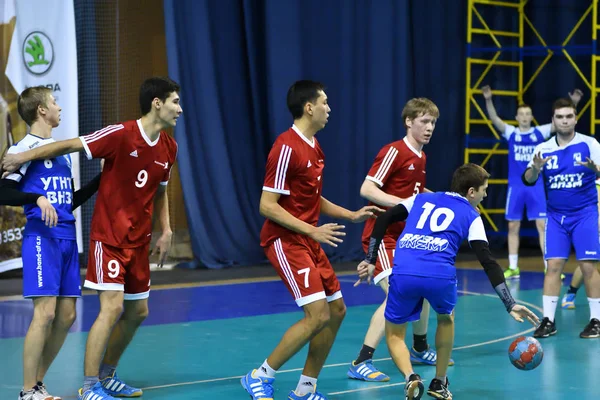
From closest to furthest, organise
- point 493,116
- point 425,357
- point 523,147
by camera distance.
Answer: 1. point 425,357
2. point 523,147
3. point 493,116

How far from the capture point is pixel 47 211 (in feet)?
16.6

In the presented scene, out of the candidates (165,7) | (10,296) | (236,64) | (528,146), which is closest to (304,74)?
(236,64)

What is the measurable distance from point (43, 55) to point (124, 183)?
258 inches

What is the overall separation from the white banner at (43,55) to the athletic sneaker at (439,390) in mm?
6692

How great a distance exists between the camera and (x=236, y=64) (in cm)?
1326

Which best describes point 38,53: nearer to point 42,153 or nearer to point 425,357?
point 42,153

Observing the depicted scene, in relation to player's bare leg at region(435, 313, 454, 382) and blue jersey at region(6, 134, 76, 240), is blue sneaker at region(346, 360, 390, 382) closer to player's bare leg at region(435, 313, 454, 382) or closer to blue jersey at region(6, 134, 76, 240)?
player's bare leg at region(435, 313, 454, 382)

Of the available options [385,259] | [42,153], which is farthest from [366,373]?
[42,153]

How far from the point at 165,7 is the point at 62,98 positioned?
194 centimetres

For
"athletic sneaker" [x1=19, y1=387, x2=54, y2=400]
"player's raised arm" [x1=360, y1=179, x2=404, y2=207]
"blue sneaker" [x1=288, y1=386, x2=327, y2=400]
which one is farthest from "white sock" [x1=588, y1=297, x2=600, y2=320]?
"athletic sneaker" [x1=19, y1=387, x2=54, y2=400]

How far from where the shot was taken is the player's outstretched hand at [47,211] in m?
5.06

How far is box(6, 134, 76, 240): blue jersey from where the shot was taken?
5.31 meters

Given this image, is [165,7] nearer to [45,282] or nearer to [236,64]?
[236,64]

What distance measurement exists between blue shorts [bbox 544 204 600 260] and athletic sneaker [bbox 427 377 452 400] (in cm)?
266
